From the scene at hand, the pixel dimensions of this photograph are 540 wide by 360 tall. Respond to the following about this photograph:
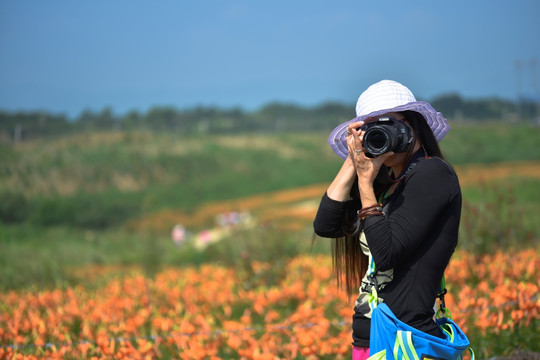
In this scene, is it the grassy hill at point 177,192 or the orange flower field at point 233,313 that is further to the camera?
the grassy hill at point 177,192

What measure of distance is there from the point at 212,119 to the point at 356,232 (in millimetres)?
55049

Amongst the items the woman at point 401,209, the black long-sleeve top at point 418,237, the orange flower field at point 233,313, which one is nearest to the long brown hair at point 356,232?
the woman at point 401,209

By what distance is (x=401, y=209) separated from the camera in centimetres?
218

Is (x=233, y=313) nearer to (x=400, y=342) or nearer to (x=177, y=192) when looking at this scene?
(x=400, y=342)

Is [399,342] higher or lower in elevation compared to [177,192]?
higher

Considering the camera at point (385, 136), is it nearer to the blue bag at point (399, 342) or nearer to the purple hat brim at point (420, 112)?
the purple hat brim at point (420, 112)

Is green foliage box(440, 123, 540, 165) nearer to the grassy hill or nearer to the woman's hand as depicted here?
the grassy hill

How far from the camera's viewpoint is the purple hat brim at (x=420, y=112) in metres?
2.27

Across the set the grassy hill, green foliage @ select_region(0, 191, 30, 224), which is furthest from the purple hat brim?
green foliage @ select_region(0, 191, 30, 224)

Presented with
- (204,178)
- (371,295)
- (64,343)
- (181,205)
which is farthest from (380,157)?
(204,178)

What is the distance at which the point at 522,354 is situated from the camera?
383 cm

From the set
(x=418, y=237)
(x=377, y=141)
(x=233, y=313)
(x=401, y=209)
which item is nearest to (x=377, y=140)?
(x=377, y=141)

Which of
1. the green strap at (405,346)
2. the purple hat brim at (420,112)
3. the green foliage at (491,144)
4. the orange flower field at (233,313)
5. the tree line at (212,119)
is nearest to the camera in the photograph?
the green strap at (405,346)

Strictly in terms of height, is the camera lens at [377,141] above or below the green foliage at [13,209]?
above
